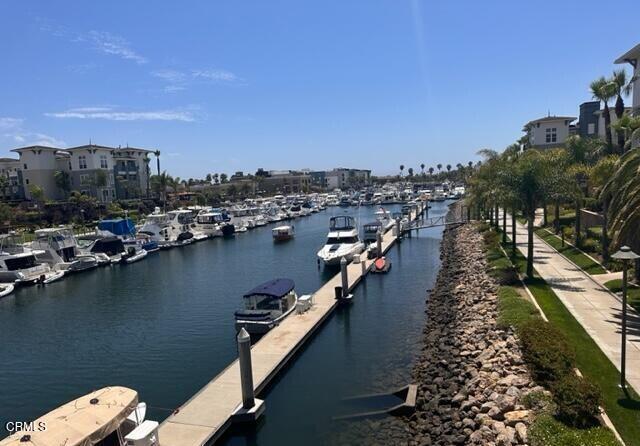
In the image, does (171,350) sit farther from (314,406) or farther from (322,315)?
(314,406)

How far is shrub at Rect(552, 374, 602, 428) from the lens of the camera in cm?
1283

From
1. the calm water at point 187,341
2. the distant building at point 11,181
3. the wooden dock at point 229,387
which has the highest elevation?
the distant building at point 11,181

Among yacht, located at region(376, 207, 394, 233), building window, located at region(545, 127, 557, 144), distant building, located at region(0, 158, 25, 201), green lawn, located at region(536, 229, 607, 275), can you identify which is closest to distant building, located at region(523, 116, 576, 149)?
building window, located at region(545, 127, 557, 144)

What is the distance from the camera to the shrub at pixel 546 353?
15734 mm

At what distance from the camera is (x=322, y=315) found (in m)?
29.4

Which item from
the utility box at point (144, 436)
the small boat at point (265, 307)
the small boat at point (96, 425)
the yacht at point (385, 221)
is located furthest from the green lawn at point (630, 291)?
the yacht at point (385, 221)

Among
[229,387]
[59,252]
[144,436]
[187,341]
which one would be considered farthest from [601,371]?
[59,252]

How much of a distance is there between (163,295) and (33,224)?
190 feet

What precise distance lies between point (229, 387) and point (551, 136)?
74101 millimetres

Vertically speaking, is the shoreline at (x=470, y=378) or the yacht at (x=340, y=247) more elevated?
the yacht at (x=340, y=247)

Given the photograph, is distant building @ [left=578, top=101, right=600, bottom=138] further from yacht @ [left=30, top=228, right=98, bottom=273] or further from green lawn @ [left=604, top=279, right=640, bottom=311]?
yacht @ [left=30, top=228, right=98, bottom=273]

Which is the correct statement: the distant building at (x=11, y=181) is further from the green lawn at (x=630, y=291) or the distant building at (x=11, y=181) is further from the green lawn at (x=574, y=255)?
the green lawn at (x=630, y=291)

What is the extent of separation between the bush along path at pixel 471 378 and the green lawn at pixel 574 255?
6.46 metres

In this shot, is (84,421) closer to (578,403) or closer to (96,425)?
(96,425)
